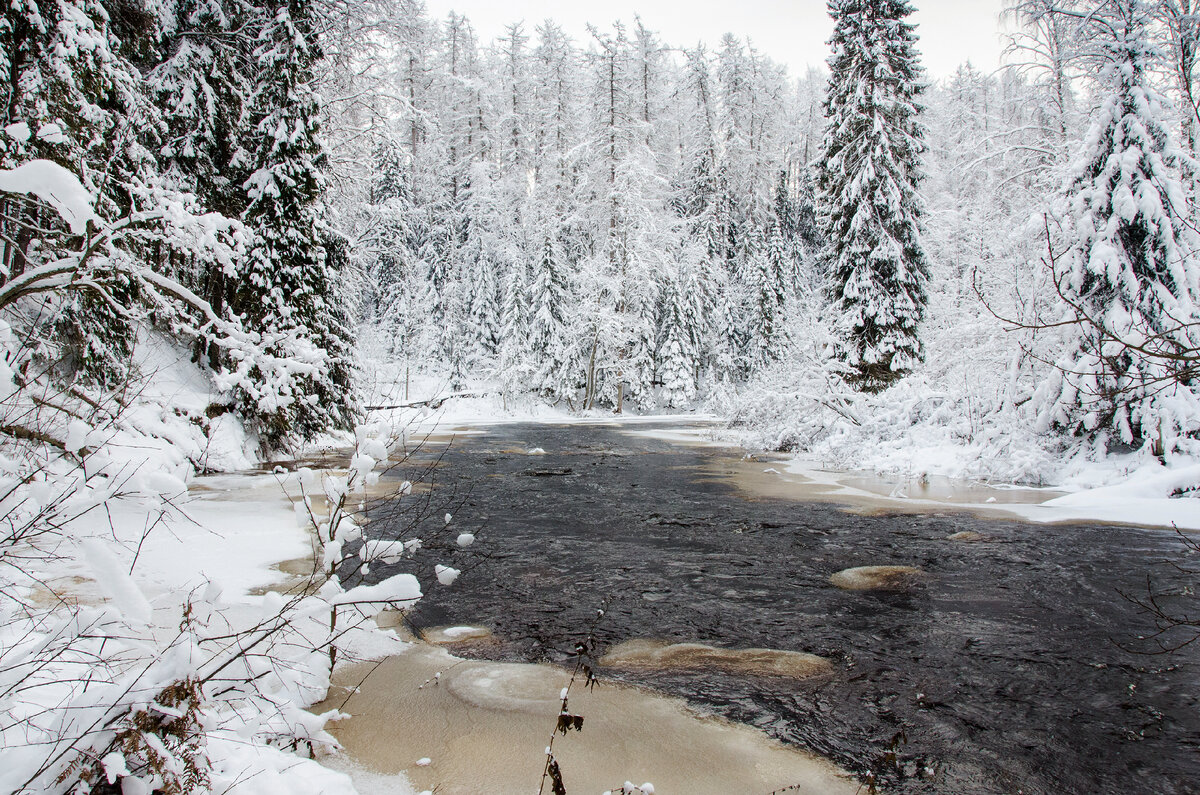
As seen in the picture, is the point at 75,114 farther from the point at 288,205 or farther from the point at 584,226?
the point at 584,226

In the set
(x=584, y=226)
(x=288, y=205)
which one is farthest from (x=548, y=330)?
(x=288, y=205)

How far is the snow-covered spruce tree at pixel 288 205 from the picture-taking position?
13000 mm

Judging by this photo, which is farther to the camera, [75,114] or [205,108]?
[205,108]

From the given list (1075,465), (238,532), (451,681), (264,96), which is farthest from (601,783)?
(264,96)

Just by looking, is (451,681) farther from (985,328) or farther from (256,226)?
(985,328)

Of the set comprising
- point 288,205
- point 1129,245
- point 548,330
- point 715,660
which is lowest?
point 715,660

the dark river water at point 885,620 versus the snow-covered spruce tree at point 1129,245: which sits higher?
the snow-covered spruce tree at point 1129,245

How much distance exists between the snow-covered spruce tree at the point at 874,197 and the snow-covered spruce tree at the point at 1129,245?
A: 6319 mm

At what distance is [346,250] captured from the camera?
634 inches

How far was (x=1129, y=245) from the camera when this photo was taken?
421 inches

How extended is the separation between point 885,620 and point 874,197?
1541 cm

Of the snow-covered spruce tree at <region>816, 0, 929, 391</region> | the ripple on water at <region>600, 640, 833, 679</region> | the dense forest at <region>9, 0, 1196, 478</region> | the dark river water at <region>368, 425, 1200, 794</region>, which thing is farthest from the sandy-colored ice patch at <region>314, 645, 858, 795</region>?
the snow-covered spruce tree at <region>816, 0, 929, 391</region>

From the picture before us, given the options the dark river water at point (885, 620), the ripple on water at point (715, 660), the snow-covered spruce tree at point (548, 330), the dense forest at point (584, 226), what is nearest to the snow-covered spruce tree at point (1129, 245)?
the dense forest at point (584, 226)

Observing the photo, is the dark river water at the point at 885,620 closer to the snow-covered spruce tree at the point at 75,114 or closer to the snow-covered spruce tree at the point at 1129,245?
the snow-covered spruce tree at the point at 1129,245
